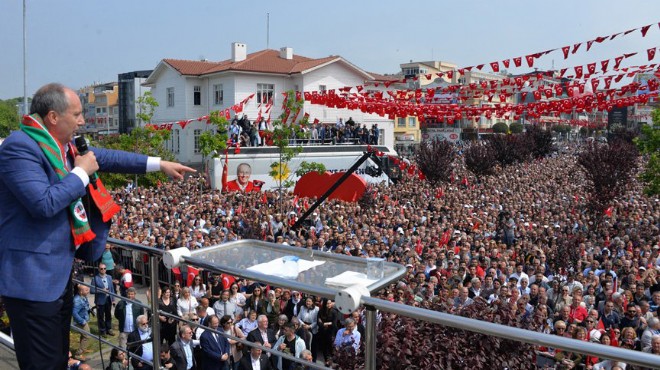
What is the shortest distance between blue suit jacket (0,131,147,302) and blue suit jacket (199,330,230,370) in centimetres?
142

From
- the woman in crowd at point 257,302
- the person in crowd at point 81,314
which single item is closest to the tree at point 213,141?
the woman in crowd at point 257,302

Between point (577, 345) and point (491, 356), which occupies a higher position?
point (577, 345)

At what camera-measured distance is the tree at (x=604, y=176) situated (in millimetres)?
20109

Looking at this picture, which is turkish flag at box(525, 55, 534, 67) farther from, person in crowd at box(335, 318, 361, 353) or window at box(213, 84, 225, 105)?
window at box(213, 84, 225, 105)

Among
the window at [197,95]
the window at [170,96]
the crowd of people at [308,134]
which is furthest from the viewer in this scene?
the window at [170,96]

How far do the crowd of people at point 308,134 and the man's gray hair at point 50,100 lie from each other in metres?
27.3

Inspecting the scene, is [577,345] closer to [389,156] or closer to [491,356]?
[491,356]

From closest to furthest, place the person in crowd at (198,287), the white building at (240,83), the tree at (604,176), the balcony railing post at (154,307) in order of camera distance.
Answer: the balcony railing post at (154,307) < the person in crowd at (198,287) < the tree at (604,176) < the white building at (240,83)

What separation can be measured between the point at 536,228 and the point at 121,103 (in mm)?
50773

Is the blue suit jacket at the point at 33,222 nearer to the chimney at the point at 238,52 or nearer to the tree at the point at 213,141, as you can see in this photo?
the tree at the point at 213,141

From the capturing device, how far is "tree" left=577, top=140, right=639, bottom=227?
66.0 ft

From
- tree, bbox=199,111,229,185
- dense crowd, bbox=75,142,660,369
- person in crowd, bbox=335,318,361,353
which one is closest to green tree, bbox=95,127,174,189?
tree, bbox=199,111,229,185

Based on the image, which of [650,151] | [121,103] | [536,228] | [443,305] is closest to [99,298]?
[443,305]

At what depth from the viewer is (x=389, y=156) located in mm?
31891
